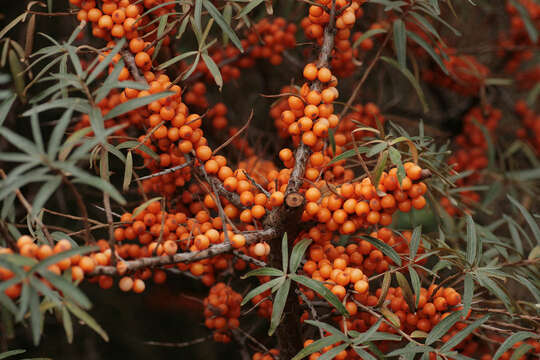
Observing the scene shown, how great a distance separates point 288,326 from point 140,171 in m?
0.64

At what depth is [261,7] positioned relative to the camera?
5.22ft

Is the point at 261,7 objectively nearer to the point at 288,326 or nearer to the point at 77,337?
the point at 288,326

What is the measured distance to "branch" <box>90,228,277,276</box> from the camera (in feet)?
2.54

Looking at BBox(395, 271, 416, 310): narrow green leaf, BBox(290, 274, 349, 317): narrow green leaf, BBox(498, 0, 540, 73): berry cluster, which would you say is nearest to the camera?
BBox(290, 274, 349, 317): narrow green leaf

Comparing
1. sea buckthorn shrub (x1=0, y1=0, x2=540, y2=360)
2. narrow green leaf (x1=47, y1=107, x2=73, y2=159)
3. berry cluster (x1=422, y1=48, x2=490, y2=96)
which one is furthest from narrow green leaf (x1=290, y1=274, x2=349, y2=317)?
berry cluster (x1=422, y1=48, x2=490, y2=96)

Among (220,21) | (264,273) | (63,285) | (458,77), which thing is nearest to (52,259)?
(63,285)

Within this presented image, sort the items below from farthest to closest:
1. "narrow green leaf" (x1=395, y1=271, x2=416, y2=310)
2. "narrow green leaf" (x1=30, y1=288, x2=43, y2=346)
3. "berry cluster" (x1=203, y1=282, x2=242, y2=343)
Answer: "berry cluster" (x1=203, y1=282, x2=242, y2=343), "narrow green leaf" (x1=395, y1=271, x2=416, y2=310), "narrow green leaf" (x1=30, y1=288, x2=43, y2=346)

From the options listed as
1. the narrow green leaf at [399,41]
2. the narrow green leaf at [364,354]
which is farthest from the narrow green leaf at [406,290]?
the narrow green leaf at [399,41]

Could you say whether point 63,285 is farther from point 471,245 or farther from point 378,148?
point 471,245

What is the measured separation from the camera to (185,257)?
2.74 feet

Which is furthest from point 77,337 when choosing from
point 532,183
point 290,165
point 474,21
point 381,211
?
point 474,21

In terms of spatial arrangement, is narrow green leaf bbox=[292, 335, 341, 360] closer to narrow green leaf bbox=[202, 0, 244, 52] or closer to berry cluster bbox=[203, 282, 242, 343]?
berry cluster bbox=[203, 282, 242, 343]

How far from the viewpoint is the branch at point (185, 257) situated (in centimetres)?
77

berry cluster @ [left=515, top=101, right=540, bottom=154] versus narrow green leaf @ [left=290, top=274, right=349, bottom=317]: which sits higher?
narrow green leaf @ [left=290, top=274, right=349, bottom=317]
